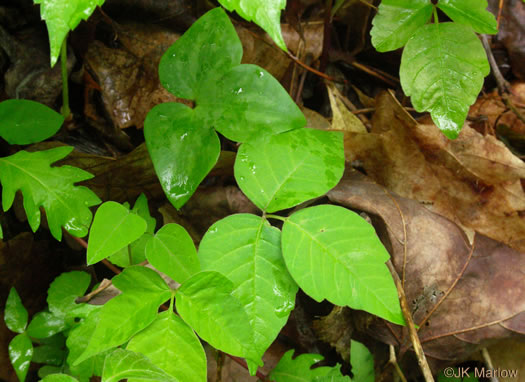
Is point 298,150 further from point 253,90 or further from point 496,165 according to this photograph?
point 496,165

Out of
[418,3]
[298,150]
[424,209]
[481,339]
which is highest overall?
[418,3]

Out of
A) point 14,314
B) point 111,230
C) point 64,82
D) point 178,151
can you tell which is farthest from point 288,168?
point 14,314

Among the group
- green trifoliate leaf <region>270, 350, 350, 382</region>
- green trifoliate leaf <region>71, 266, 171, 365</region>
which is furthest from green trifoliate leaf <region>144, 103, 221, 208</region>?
green trifoliate leaf <region>270, 350, 350, 382</region>

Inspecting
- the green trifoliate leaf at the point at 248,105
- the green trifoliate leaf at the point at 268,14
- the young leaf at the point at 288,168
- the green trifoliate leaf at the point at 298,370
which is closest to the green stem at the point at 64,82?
the green trifoliate leaf at the point at 248,105

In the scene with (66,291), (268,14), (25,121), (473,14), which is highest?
(268,14)

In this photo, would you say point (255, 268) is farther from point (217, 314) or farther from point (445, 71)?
point (445, 71)

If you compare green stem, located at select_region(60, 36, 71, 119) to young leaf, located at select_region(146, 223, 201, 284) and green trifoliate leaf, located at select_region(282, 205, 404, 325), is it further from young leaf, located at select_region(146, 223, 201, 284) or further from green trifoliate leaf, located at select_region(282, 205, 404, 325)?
green trifoliate leaf, located at select_region(282, 205, 404, 325)

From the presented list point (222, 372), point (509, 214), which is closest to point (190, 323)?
point (222, 372)
